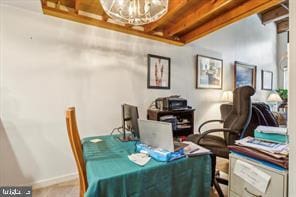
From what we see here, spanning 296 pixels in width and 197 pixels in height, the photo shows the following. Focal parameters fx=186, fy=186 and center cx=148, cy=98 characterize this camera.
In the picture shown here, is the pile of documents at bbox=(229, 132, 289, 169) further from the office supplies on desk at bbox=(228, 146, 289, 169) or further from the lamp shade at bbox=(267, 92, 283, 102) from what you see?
the lamp shade at bbox=(267, 92, 283, 102)

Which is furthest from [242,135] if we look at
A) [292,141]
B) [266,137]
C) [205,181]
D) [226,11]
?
[226,11]

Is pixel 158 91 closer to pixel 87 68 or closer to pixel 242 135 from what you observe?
pixel 87 68

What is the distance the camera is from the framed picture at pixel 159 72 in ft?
10.8

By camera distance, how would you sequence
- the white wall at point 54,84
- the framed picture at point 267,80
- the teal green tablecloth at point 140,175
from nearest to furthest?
1. the teal green tablecloth at point 140,175
2. the white wall at point 54,84
3. the framed picture at point 267,80

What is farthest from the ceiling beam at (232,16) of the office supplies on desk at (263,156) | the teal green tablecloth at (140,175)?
the teal green tablecloth at (140,175)

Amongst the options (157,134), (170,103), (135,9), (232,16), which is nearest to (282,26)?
(232,16)

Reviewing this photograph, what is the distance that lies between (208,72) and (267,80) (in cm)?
272

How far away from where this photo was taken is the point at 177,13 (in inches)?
117

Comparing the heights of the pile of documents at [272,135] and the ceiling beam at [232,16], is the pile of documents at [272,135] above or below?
below

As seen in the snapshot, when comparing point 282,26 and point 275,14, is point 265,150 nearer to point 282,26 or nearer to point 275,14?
point 275,14

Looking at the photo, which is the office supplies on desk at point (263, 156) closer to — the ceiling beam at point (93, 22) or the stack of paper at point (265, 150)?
the stack of paper at point (265, 150)

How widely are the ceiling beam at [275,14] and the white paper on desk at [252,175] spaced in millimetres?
5133

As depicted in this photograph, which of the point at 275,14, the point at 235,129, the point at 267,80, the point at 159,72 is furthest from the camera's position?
the point at 267,80

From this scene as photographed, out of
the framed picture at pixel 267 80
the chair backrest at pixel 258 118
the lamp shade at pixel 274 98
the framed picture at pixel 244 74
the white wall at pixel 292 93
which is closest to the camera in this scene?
the white wall at pixel 292 93
